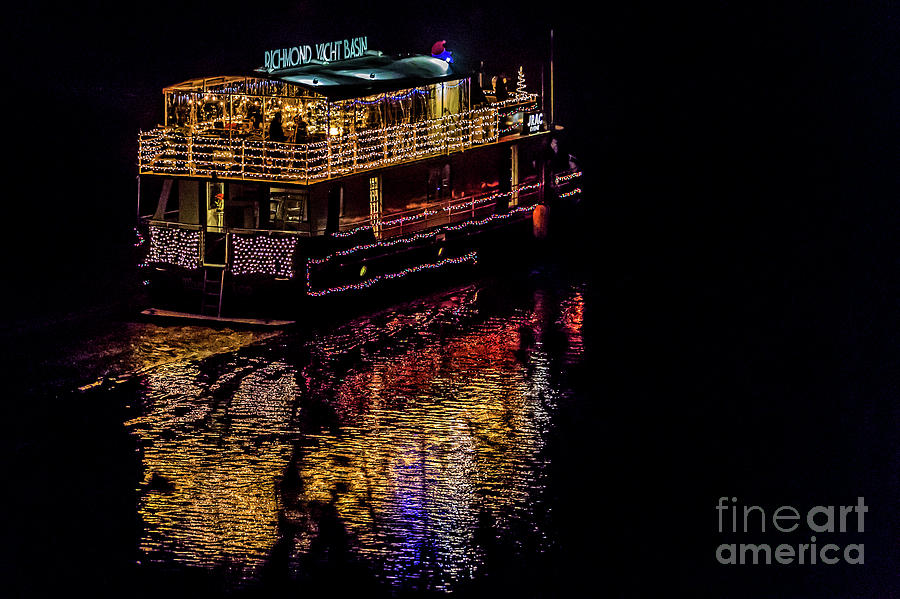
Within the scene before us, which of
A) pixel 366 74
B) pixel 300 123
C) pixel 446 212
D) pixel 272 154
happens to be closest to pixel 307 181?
pixel 272 154

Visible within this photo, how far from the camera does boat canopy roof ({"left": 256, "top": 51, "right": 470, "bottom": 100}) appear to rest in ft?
85.8

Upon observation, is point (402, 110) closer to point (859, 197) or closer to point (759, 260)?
point (759, 260)

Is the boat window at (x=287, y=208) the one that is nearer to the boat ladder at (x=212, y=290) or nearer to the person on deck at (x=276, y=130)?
the person on deck at (x=276, y=130)

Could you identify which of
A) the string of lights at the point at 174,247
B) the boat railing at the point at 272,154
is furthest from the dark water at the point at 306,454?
the boat railing at the point at 272,154

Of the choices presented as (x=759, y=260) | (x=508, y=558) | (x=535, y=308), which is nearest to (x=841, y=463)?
(x=508, y=558)

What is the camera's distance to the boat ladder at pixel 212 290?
25.2m

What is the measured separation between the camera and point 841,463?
1897 centimetres

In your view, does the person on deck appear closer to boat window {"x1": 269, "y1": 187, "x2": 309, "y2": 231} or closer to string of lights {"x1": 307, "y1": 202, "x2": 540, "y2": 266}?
boat window {"x1": 269, "y1": 187, "x2": 309, "y2": 231}

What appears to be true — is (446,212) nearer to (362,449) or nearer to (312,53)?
(312,53)

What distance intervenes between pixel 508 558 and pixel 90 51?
36403 millimetres

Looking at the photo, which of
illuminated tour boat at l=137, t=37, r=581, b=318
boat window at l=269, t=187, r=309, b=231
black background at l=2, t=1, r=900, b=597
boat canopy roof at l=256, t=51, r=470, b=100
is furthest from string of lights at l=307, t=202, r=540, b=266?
boat canopy roof at l=256, t=51, r=470, b=100

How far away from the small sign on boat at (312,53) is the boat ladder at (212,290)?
461 centimetres

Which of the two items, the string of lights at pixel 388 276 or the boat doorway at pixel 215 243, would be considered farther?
the boat doorway at pixel 215 243

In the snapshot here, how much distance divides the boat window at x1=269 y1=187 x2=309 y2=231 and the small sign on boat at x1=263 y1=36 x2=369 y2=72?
10.0 feet
